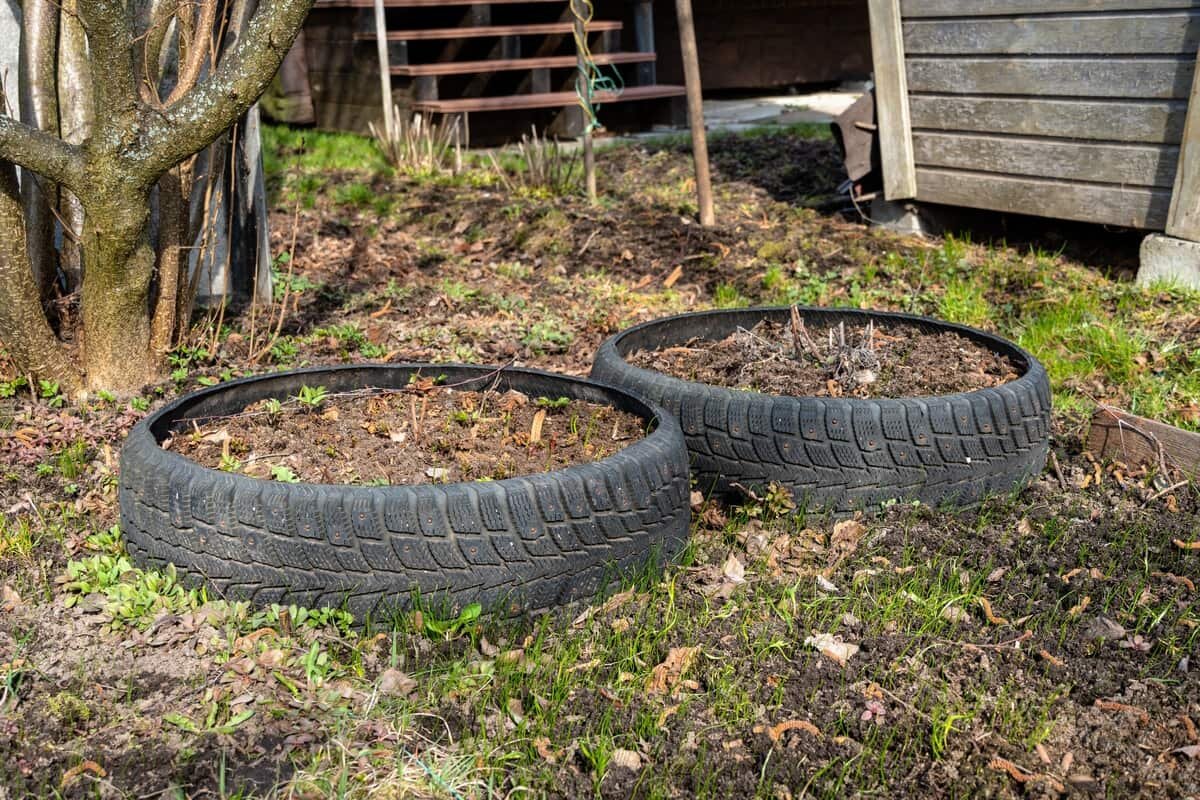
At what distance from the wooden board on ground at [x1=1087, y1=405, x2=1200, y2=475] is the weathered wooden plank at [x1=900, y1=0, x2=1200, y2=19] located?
2.51 metres

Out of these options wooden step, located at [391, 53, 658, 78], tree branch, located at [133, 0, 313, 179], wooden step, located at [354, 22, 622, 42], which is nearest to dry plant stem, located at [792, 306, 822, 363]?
tree branch, located at [133, 0, 313, 179]

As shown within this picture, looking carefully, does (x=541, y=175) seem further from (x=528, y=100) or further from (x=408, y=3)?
(x=408, y=3)

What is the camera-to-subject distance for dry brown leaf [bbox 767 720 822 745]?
2.51 metres

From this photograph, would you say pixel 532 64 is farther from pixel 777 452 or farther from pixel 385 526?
pixel 385 526

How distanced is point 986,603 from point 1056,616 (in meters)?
0.17

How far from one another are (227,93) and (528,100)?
265 inches

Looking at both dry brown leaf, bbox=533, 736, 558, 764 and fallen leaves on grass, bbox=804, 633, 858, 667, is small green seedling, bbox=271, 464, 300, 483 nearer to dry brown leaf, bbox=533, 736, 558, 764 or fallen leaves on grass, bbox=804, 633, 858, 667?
dry brown leaf, bbox=533, 736, 558, 764

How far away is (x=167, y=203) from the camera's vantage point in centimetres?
432

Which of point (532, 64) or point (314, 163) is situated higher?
point (532, 64)

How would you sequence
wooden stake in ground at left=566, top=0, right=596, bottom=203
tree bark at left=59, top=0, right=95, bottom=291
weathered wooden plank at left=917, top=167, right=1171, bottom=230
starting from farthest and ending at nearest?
wooden stake in ground at left=566, top=0, right=596, bottom=203 < weathered wooden plank at left=917, top=167, right=1171, bottom=230 < tree bark at left=59, top=0, right=95, bottom=291

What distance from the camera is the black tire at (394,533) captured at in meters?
2.70

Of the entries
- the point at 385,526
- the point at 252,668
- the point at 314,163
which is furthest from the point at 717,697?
the point at 314,163

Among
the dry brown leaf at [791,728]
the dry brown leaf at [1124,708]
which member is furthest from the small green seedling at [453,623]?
the dry brown leaf at [1124,708]

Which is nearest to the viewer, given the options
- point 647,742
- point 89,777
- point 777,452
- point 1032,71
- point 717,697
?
point 89,777
